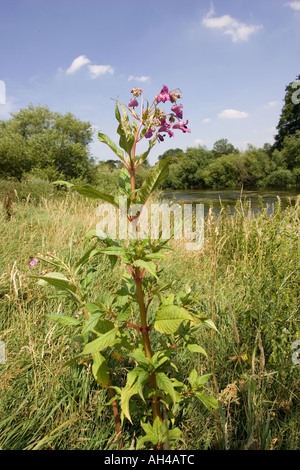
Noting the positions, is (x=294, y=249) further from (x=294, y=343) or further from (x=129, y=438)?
(x=129, y=438)

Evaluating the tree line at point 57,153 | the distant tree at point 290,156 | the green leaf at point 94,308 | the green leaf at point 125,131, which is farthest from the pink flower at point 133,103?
the distant tree at point 290,156

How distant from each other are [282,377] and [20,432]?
3.91 ft

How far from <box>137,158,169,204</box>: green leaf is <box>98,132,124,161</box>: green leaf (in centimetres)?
13

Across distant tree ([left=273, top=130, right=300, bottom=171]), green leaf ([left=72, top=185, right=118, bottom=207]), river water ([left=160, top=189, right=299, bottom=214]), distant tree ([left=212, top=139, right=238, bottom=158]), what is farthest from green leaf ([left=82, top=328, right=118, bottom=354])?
distant tree ([left=212, top=139, right=238, bottom=158])

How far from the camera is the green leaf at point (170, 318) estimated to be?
78 centimetres

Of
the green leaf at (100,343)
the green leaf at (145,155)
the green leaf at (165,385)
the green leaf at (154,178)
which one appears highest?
the green leaf at (145,155)

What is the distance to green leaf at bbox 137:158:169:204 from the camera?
0.82 m

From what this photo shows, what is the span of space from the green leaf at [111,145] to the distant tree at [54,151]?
13.3 metres

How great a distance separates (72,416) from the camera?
3.81ft

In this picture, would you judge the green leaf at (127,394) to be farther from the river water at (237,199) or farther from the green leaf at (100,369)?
the river water at (237,199)

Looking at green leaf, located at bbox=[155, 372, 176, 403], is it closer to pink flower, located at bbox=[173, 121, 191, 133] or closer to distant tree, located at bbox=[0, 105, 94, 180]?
pink flower, located at bbox=[173, 121, 191, 133]

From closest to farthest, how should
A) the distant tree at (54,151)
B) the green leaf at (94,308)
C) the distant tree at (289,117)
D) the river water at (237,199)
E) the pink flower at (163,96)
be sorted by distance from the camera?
1. the green leaf at (94,308)
2. the pink flower at (163,96)
3. the river water at (237,199)
4. the distant tree at (54,151)
5. the distant tree at (289,117)

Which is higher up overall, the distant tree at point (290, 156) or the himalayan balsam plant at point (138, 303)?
the distant tree at point (290, 156)
